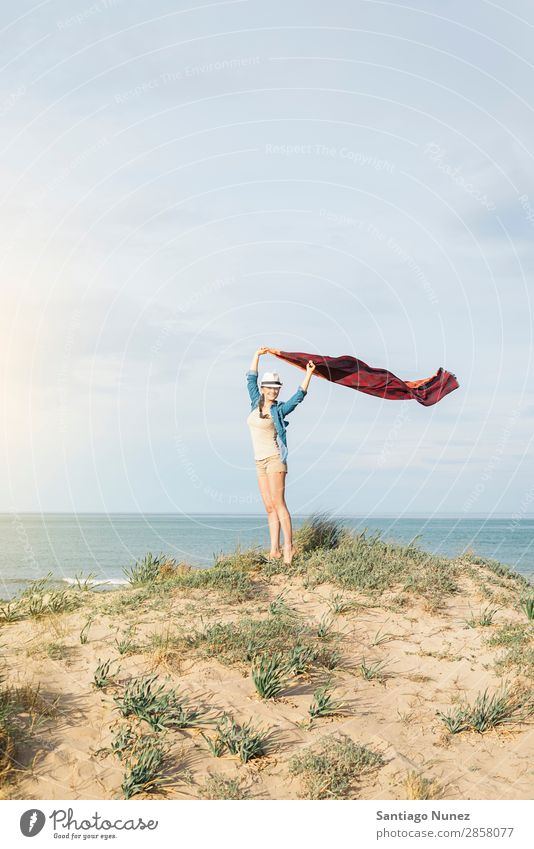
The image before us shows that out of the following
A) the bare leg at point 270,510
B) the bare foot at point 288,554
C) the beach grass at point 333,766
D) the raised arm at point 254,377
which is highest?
the raised arm at point 254,377

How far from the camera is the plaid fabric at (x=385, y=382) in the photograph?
13352mm

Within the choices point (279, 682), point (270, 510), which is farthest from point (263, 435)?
point (279, 682)

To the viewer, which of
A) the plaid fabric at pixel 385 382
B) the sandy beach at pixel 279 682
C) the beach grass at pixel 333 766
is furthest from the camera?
the plaid fabric at pixel 385 382

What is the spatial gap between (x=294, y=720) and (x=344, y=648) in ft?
6.49

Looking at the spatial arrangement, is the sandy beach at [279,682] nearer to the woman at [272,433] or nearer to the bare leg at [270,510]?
the bare leg at [270,510]

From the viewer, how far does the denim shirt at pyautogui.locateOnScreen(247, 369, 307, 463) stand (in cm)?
1207

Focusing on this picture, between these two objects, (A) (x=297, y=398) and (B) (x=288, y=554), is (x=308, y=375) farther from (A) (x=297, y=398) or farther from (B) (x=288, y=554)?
(B) (x=288, y=554)

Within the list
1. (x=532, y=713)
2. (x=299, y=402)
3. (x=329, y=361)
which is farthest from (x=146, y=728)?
(x=329, y=361)

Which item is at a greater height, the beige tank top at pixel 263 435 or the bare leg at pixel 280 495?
the beige tank top at pixel 263 435

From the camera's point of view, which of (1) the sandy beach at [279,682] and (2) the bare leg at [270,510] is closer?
(1) the sandy beach at [279,682]

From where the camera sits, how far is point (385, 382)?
13.5 metres

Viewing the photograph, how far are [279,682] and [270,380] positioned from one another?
5.76 m

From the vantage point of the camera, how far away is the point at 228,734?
22.6ft

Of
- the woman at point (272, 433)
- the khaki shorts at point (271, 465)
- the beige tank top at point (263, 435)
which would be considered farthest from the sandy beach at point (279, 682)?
the beige tank top at point (263, 435)
